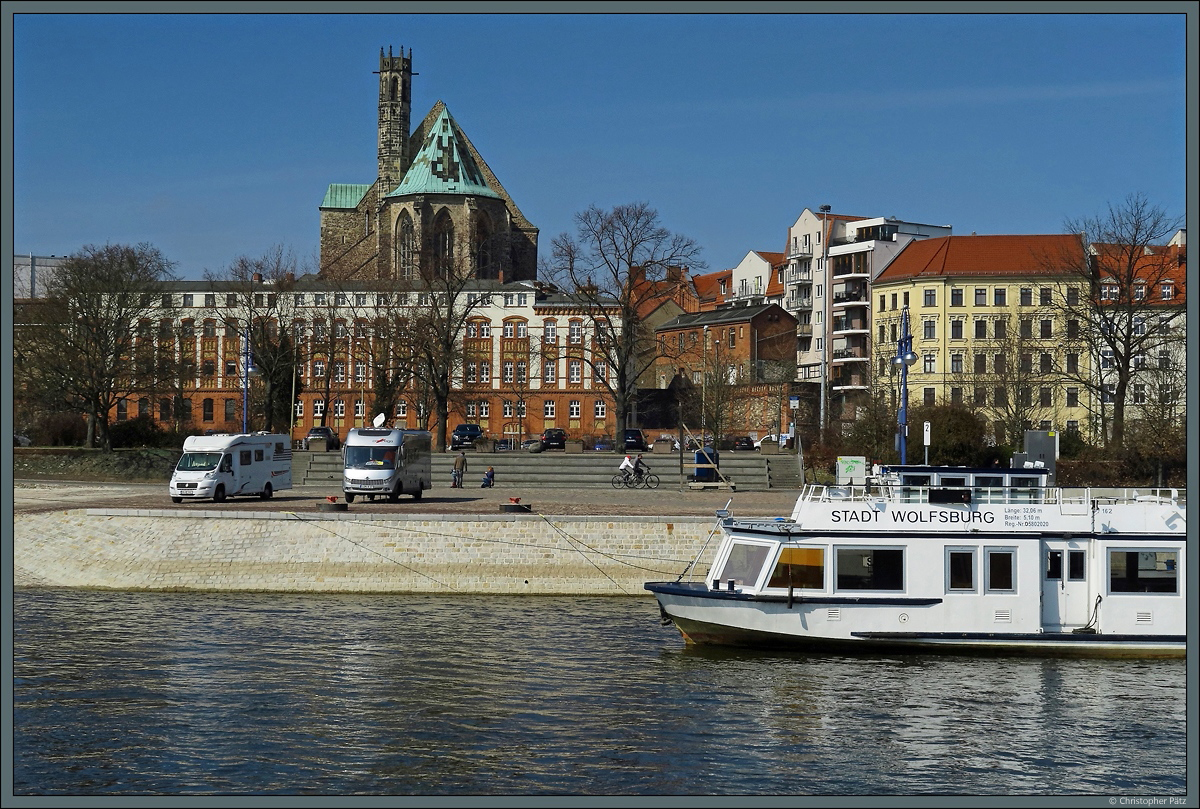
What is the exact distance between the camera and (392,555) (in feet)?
121

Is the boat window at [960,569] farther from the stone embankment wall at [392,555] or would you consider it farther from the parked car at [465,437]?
the parked car at [465,437]

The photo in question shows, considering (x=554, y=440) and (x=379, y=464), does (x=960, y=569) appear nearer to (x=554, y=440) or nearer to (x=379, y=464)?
(x=379, y=464)

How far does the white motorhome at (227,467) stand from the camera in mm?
45031

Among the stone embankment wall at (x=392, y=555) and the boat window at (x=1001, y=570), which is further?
the stone embankment wall at (x=392, y=555)

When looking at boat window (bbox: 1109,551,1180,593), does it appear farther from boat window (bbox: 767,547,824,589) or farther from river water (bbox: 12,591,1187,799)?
boat window (bbox: 767,547,824,589)

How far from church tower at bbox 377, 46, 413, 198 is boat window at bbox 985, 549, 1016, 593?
121985mm

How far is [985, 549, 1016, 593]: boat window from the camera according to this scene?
27531 mm

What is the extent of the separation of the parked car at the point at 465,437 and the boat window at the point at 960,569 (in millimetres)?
55169

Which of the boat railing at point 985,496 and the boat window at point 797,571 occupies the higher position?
the boat railing at point 985,496

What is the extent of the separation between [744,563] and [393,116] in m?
127

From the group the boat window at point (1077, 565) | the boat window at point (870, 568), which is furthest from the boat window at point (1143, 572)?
the boat window at point (870, 568)

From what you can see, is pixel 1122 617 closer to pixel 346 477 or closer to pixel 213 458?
pixel 346 477

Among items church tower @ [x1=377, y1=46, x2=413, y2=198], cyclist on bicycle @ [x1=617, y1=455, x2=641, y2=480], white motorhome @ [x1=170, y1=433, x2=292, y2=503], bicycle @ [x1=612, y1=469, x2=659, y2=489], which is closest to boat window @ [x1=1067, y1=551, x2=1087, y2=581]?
white motorhome @ [x1=170, y1=433, x2=292, y2=503]

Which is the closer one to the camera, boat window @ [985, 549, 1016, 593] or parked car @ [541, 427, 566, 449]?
boat window @ [985, 549, 1016, 593]
